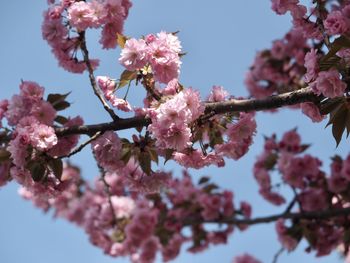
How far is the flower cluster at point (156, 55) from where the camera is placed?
305 cm

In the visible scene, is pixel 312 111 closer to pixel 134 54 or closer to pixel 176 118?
pixel 176 118

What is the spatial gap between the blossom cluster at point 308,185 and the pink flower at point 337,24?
346 cm

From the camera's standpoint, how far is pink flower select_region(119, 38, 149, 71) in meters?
3.04

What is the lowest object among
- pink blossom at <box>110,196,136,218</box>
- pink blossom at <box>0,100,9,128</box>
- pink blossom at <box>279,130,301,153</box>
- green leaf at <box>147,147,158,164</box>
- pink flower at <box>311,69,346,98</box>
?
pink flower at <box>311,69,346,98</box>

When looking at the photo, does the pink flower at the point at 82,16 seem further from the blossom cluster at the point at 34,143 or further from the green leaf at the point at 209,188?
the green leaf at the point at 209,188

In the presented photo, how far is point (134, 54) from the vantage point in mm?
3062

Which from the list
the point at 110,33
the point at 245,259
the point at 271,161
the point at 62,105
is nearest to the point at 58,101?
the point at 62,105

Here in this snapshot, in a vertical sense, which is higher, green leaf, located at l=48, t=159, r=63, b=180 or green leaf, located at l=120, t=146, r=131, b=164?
green leaf, located at l=120, t=146, r=131, b=164

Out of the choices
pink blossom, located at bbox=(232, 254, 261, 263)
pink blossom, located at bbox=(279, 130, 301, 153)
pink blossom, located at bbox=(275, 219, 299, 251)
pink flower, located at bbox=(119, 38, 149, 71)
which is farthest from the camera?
pink blossom, located at bbox=(232, 254, 261, 263)

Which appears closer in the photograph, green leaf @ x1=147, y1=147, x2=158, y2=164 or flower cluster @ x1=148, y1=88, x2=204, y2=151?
flower cluster @ x1=148, y1=88, x2=204, y2=151

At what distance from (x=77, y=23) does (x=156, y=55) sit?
758 mm

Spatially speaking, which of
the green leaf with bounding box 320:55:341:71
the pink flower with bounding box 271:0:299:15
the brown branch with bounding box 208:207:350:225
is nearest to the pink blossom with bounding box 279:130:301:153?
the brown branch with bounding box 208:207:350:225

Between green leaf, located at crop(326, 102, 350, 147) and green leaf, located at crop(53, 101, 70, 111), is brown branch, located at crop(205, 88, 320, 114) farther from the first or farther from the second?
green leaf, located at crop(53, 101, 70, 111)

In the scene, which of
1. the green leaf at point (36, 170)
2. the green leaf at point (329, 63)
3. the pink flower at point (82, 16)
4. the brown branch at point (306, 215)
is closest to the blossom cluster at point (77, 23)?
the pink flower at point (82, 16)
